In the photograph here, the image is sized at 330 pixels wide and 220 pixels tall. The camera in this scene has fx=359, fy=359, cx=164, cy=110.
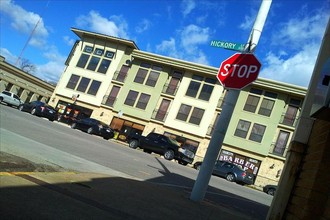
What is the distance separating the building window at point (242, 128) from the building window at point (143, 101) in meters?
11.0

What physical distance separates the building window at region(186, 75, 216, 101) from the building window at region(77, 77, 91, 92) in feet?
44.3

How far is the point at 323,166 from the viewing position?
13.6 feet

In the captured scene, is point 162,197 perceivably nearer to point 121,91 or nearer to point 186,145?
point 186,145

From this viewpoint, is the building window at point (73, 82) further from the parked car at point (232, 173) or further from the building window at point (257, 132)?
the parked car at point (232, 173)

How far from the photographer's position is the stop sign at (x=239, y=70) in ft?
23.6

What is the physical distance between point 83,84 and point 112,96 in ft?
15.4

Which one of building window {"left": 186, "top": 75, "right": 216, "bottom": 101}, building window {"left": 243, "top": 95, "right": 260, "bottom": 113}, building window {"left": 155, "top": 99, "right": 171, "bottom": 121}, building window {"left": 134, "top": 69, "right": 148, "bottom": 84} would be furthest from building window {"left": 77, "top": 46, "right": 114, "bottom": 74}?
building window {"left": 243, "top": 95, "right": 260, "bottom": 113}

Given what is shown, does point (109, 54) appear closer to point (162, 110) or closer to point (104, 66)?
point (104, 66)

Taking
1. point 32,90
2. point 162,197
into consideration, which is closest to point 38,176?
point 162,197

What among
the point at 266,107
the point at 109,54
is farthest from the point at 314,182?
the point at 109,54

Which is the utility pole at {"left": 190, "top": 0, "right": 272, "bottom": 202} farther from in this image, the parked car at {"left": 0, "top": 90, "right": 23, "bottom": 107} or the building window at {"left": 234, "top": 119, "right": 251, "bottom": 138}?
the parked car at {"left": 0, "top": 90, "right": 23, "bottom": 107}

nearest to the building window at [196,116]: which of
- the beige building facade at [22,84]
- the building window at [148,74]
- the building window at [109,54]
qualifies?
the building window at [148,74]

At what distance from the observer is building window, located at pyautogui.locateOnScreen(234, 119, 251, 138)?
1505 inches

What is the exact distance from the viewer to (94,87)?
45188 mm
